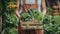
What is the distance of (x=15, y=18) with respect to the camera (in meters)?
2.82

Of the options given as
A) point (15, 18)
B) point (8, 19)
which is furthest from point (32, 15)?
point (8, 19)

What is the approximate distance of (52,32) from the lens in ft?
9.18

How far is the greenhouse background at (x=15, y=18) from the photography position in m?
2.80

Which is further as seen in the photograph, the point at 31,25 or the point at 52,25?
the point at 52,25

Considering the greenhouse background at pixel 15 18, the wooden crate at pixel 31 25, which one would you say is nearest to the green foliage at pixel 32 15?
the wooden crate at pixel 31 25

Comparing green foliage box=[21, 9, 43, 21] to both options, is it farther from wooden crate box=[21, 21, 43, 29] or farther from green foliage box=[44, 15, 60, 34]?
green foliage box=[44, 15, 60, 34]

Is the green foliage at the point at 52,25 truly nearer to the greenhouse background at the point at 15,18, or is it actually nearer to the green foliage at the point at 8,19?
the greenhouse background at the point at 15,18

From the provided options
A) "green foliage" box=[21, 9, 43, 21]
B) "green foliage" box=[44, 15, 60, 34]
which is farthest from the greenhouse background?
"green foliage" box=[21, 9, 43, 21]

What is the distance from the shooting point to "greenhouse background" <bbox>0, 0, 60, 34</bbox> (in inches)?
110

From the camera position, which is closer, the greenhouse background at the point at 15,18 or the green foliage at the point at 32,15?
the green foliage at the point at 32,15

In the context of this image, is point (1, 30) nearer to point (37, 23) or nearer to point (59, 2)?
point (37, 23)

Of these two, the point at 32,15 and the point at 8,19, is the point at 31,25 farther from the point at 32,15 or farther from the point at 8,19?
the point at 8,19

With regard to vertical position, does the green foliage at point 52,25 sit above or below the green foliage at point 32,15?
below

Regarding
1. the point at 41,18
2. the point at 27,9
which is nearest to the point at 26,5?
the point at 27,9
